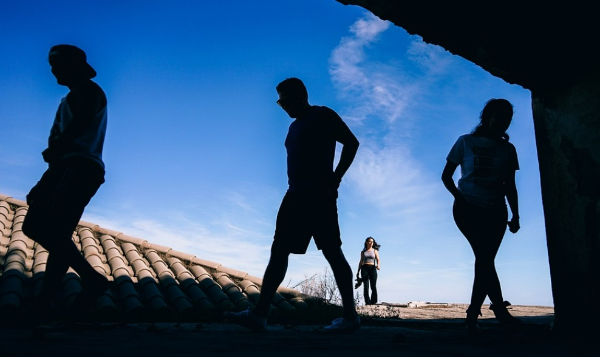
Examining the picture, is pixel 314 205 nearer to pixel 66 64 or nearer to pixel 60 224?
pixel 60 224

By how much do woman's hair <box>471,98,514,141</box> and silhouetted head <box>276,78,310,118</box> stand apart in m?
1.26

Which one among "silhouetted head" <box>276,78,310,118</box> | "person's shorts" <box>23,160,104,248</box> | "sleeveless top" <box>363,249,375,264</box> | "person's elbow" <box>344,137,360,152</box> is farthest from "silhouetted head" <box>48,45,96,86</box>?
"sleeveless top" <box>363,249,375,264</box>

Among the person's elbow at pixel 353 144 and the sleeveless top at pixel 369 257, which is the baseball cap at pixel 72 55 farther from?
the sleeveless top at pixel 369 257

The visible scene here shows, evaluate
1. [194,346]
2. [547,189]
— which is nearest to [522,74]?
[547,189]

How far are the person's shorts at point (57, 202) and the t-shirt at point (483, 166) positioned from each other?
2.47m

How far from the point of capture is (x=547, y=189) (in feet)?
9.76

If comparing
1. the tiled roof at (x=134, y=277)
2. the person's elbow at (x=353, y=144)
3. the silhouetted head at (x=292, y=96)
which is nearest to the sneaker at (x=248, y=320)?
the person's elbow at (x=353, y=144)

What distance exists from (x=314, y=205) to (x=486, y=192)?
1163 mm

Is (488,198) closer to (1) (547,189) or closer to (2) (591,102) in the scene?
(1) (547,189)

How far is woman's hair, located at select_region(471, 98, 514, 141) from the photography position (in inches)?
124

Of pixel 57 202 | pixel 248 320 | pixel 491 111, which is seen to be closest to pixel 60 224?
pixel 57 202

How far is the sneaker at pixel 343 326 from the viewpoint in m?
2.90

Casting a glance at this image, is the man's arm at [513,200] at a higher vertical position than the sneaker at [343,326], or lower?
higher

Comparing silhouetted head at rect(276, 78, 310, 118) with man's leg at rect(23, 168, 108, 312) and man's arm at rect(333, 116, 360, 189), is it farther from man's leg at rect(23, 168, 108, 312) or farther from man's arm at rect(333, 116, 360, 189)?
man's leg at rect(23, 168, 108, 312)
